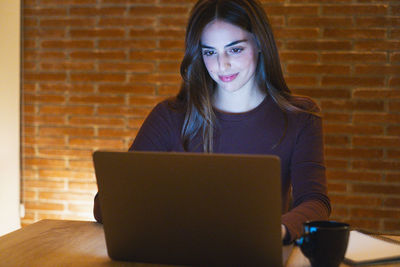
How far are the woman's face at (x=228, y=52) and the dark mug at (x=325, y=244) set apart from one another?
722 mm

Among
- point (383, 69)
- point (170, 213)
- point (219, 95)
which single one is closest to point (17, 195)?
point (219, 95)

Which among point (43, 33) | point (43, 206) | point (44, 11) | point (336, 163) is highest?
point (44, 11)

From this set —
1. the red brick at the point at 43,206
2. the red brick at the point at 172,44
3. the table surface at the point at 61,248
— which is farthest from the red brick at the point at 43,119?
the table surface at the point at 61,248

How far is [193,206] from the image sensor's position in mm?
838

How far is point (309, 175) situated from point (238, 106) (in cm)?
36

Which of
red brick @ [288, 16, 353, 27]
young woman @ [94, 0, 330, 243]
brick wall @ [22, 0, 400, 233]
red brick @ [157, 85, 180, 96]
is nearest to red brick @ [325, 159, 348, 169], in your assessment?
brick wall @ [22, 0, 400, 233]

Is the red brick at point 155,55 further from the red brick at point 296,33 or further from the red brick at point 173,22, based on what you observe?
the red brick at point 296,33

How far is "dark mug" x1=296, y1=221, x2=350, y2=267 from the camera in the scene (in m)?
0.85

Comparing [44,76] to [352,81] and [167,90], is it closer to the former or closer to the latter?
[167,90]

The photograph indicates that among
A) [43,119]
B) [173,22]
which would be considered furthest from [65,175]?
[173,22]

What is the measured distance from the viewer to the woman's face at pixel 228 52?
148cm

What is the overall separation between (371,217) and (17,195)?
2001mm

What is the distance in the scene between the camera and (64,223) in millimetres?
1265

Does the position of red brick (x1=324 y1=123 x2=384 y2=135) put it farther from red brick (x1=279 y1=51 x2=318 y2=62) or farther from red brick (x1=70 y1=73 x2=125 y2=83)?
red brick (x1=70 y1=73 x2=125 y2=83)
